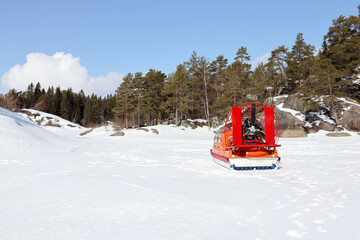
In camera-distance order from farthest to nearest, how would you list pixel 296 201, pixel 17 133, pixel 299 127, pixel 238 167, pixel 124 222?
pixel 299 127
pixel 17 133
pixel 238 167
pixel 296 201
pixel 124 222

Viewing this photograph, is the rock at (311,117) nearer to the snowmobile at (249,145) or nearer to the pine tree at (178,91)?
the pine tree at (178,91)

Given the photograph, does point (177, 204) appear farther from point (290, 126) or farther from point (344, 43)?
point (344, 43)

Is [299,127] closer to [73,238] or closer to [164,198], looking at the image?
[164,198]

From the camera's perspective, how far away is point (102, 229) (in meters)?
3.12

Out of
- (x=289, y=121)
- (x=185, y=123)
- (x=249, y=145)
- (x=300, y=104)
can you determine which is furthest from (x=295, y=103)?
(x=249, y=145)

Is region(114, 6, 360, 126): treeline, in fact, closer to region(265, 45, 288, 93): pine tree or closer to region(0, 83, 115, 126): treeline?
region(265, 45, 288, 93): pine tree

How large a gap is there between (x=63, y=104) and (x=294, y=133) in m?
79.4

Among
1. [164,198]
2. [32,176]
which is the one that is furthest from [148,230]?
[32,176]

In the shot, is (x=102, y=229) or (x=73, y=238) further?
(x=102, y=229)

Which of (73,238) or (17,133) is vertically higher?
(17,133)

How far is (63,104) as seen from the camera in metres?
83.2

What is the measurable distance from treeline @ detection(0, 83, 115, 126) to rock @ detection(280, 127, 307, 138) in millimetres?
72446

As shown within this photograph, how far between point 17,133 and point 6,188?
29.8 ft

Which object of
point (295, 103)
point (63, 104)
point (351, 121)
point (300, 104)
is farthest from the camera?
point (63, 104)
